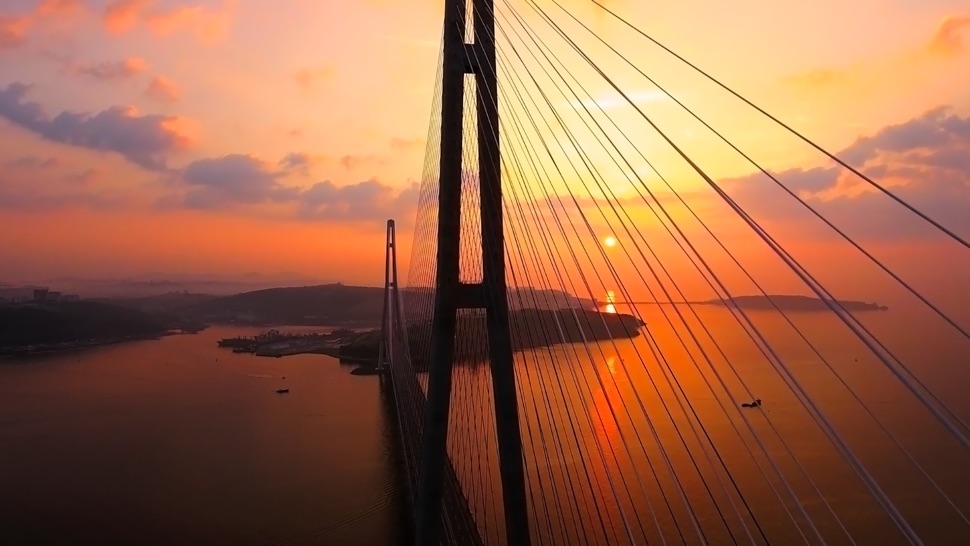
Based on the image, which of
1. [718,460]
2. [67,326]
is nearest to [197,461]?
[718,460]

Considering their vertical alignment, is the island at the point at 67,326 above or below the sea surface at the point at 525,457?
above

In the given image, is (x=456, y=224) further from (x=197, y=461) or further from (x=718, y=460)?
(x=197, y=461)

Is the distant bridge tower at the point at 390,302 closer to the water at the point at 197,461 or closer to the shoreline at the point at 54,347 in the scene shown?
the water at the point at 197,461

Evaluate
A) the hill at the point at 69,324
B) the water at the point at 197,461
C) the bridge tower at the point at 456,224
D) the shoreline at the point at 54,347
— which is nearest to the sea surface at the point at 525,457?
the water at the point at 197,461

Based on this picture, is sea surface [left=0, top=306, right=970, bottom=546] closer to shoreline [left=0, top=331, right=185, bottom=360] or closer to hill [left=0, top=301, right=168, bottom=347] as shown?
shoreline [left=0, top=331, right=185, bottom=360]

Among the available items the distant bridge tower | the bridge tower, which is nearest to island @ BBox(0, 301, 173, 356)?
the distant bridge tower
